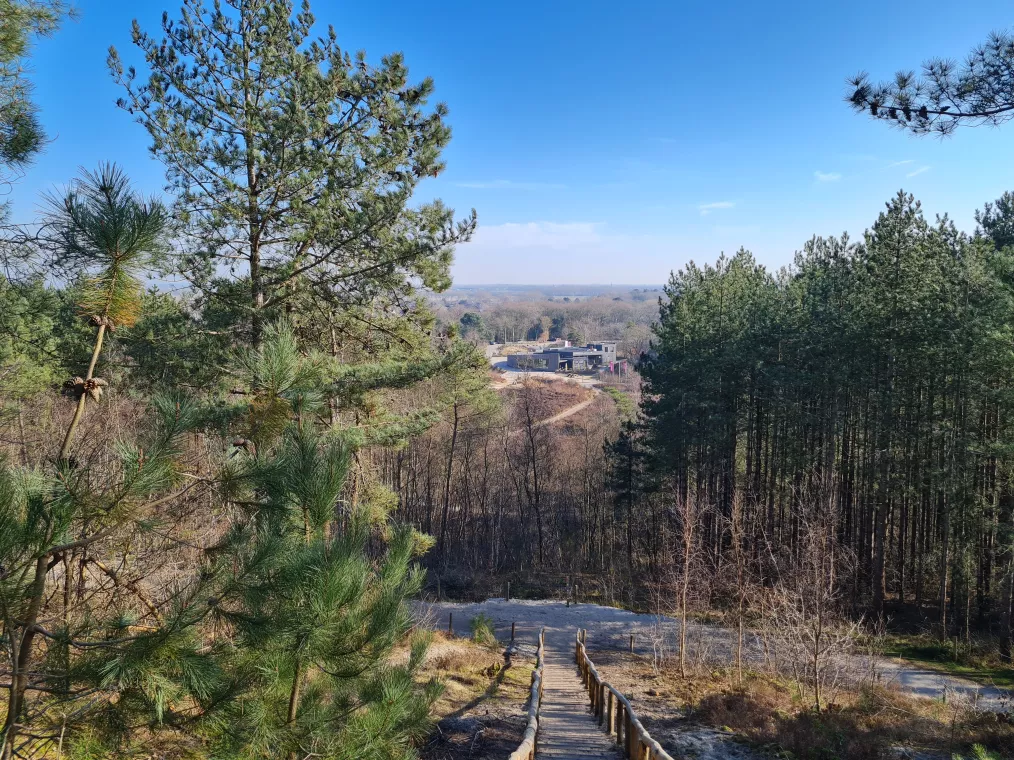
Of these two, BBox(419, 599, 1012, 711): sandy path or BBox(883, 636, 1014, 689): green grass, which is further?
BBox(883, 636, 1014, 689): green grass

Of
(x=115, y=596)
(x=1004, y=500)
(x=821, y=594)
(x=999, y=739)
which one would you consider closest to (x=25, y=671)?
(x=115, y=596)

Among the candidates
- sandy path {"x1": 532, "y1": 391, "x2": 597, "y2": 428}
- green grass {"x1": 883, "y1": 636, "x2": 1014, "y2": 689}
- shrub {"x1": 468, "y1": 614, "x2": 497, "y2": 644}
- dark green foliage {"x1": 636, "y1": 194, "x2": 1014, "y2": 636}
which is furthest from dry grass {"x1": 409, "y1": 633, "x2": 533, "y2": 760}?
sandy path {"x1": 532, "y1": 391, "x2": 597, "y2": 428}

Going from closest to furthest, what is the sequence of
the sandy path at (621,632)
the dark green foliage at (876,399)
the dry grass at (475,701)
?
the dry grass at (475,701)
the sandy path at (621,632)
the dark green foliage at (876,399)

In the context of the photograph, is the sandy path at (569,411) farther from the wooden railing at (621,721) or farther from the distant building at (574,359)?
the wooden railing at (621,721)

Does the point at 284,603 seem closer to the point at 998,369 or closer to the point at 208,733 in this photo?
the point at 208,733

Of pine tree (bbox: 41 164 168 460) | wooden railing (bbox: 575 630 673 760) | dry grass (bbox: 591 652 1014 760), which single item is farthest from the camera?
dry grass (bbox: 591 652 1014 760)

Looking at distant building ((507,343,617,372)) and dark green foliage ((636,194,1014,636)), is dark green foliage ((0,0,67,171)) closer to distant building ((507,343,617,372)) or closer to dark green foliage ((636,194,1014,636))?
dark green foliage ((636,194,1014,636))

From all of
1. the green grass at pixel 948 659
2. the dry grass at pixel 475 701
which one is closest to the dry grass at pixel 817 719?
the dry grass at pixel 475 701
